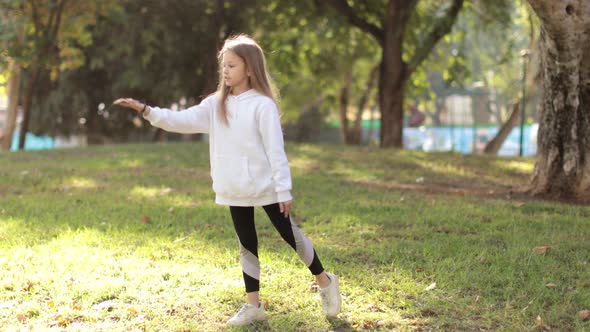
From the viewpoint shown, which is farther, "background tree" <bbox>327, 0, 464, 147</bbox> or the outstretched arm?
"background tree" <bbox>327, 0, 464, 147</bbox>

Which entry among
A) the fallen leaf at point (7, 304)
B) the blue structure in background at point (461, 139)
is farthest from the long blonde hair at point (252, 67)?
the blue structure in background at point (461, 139)

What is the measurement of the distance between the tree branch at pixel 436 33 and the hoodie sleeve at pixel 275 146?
12.8 metres

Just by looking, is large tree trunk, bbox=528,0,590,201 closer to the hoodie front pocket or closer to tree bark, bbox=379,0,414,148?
the hoodie front pocket

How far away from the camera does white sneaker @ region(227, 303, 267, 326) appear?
4.18m

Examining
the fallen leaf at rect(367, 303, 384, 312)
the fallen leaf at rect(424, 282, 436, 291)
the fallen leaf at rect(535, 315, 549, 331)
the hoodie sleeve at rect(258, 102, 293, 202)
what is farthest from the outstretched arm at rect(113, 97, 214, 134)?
the fallen leaf at rect(535, 315, 549, 331)

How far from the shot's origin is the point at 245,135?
3.96 m

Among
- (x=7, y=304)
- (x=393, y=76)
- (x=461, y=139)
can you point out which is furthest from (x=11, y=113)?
(x=7, y=304)

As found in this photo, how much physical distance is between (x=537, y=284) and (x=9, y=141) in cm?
1978

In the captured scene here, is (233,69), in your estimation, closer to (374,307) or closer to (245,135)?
(245,135)

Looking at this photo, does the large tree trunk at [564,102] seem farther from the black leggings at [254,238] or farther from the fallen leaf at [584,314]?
the black leggings at [254,238]

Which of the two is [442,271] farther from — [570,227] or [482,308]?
[570,227]

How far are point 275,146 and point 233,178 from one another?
12.6 inches

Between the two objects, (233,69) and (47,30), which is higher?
(47,30)

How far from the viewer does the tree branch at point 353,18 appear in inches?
649
